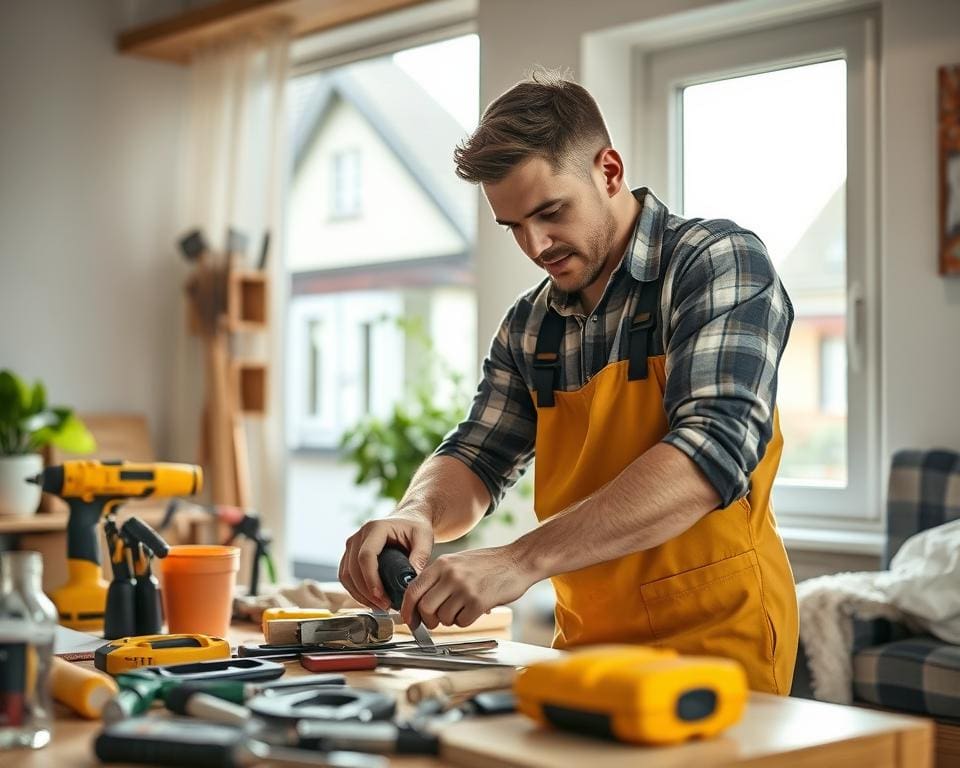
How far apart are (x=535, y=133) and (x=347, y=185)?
6.43 m

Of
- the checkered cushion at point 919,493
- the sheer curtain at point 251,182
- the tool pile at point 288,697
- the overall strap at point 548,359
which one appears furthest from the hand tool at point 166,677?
the sheer curtain at point 251,182

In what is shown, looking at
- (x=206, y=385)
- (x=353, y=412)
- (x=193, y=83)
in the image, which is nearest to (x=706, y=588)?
(x=206, y=385)

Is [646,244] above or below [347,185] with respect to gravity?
below

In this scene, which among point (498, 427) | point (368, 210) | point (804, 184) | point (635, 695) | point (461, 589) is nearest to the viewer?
point (635, 695)

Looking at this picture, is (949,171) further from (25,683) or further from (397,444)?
(25,683)

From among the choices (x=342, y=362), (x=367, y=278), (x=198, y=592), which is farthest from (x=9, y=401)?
(x=367, y=278)

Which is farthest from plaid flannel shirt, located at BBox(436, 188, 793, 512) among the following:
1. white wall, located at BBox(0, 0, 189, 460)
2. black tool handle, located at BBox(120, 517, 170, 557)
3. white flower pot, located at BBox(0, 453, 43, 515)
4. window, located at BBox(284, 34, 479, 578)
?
window, located at BBox(284, 34, 479, 578)

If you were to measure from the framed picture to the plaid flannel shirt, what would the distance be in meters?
1.45

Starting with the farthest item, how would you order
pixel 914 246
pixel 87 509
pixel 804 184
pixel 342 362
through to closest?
1. pixel 342 362
2. pixel 804 184
3. pixel 914 246
4. pixel 87 509

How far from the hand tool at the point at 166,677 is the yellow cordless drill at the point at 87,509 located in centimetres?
80

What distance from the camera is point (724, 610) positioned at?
164 centimetres

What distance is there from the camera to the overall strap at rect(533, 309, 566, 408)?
6.15 feet

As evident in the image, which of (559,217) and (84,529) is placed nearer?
(559,217)

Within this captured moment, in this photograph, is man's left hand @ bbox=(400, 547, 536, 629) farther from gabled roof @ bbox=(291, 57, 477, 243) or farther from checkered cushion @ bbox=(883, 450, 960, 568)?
gabled roof @ bbox=(291, 57, 477, 243)
